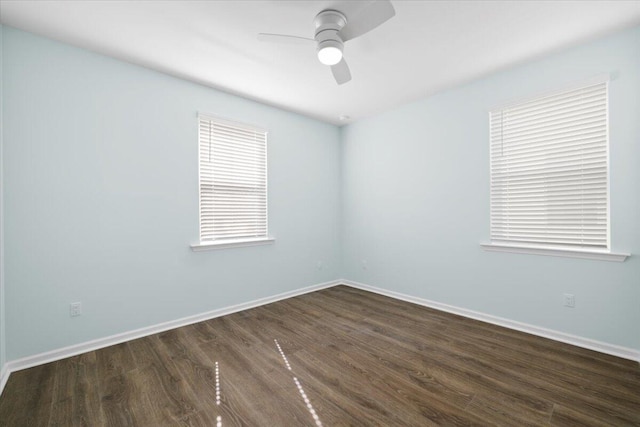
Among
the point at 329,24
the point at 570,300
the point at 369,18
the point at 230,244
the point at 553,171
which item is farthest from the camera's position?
the point at 230,244

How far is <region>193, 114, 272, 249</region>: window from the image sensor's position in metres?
3.24

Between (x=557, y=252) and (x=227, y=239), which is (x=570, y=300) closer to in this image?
(x=557, y=252)

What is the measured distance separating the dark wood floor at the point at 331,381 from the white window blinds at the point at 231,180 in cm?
119

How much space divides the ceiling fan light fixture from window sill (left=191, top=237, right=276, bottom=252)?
2288mm

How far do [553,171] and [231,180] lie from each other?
3428 millimetres

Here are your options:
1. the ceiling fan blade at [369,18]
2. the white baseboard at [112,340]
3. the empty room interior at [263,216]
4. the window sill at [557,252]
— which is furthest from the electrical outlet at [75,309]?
the window sill at [557,252]

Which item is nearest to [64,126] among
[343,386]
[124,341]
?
[124,341]

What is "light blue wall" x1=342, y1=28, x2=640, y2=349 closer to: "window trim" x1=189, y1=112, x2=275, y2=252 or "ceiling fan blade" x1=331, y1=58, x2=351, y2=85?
"window trim" x1=189, y1=112, x2=275, y2=252

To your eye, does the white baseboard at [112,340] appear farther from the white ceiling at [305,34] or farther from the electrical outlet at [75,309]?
the white ceiling at [305,34]

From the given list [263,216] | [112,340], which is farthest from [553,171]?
[112,340]

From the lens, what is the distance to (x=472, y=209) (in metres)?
3.20

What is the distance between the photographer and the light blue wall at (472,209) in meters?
2.30

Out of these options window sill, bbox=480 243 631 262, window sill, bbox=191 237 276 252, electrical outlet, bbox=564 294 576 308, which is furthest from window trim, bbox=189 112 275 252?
electrical outlet, bbox=564 294 576 308

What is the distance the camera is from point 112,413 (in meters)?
1.72
